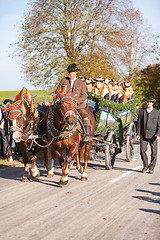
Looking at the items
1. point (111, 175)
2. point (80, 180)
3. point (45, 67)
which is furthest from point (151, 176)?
point (45, 67)

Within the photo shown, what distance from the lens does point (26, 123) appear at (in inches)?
330

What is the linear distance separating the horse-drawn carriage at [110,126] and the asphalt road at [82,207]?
0.93 metres

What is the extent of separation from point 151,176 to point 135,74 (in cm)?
2841

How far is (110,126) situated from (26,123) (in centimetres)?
363

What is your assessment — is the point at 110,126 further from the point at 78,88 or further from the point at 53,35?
the point at 53,35

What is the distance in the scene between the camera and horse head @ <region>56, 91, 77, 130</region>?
24.6 ft

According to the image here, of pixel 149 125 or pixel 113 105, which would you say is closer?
pixel 149 125

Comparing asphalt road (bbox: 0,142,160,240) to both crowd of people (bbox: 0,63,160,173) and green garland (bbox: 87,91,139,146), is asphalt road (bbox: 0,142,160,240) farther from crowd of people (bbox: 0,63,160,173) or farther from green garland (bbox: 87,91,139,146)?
green garland (bbox: 87,91,139,146)

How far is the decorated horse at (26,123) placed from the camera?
309 inches

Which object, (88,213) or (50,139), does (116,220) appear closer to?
(88,213)

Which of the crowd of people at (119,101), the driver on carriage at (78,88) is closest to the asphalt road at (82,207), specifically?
the crowd of people at (119,101)

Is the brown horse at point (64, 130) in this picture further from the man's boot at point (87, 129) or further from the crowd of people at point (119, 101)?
the crowd of people at point (119, 101)

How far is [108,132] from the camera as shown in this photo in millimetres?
11188

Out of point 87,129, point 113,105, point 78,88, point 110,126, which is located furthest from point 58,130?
point 113,105
